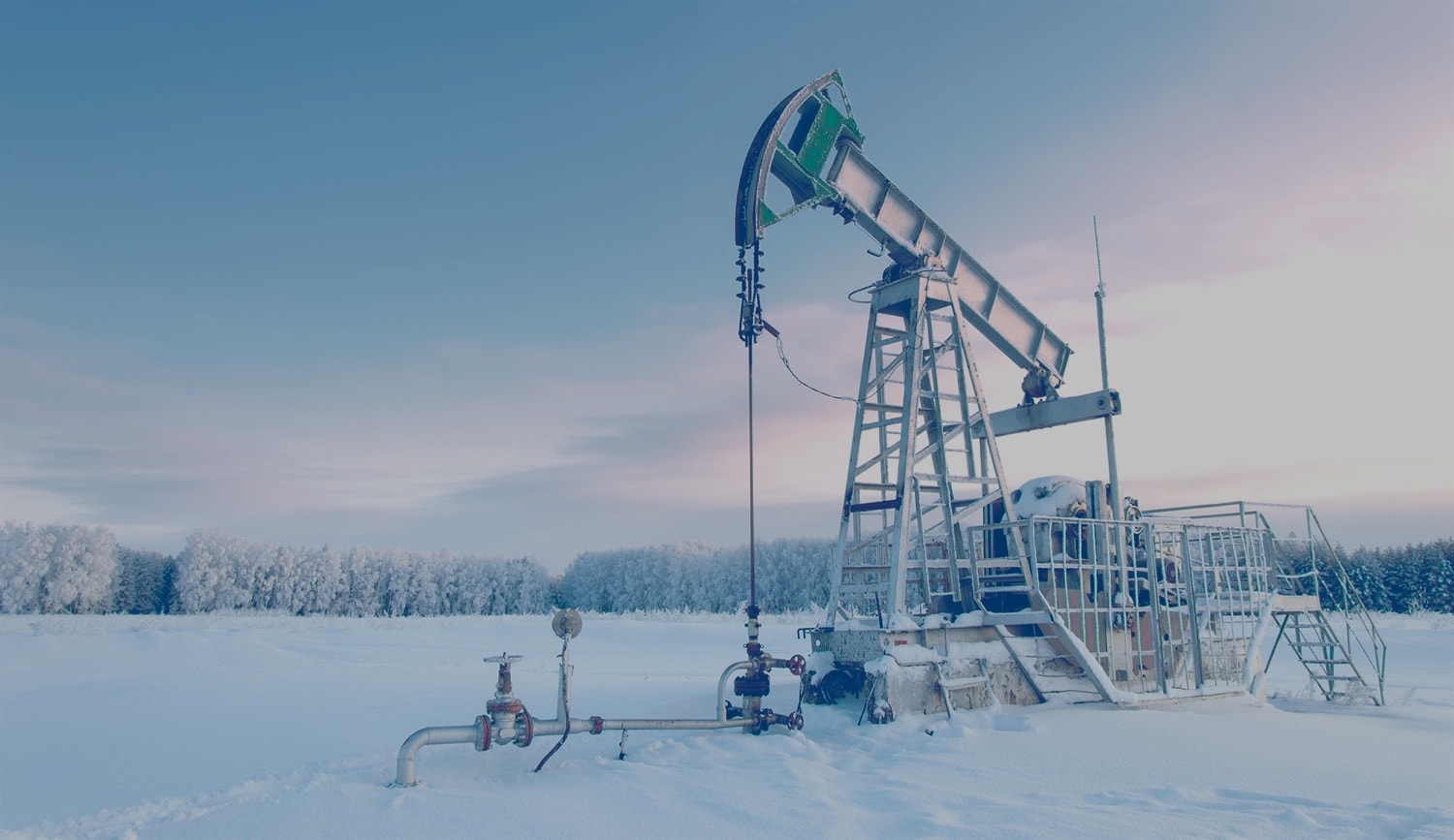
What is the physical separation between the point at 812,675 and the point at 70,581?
75839mm

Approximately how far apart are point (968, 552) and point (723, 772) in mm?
4854

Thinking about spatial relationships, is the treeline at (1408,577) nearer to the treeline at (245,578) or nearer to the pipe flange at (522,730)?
the pipe flange at (522,730)

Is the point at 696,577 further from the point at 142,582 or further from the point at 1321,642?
the point at 1321,642

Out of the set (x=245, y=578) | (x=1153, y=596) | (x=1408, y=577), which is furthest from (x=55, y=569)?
(x=1408, y=577)

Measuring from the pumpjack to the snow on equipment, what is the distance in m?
0.03

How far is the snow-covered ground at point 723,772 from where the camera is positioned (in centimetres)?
551

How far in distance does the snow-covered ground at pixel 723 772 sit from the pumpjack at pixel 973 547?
2.04 ft

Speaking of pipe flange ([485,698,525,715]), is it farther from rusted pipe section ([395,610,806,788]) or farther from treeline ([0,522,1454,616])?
treeline ([0,522,1454,616])

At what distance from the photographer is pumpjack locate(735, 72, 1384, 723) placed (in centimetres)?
977

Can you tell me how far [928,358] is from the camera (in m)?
11.2

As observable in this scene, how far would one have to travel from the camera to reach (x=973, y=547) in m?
10.2

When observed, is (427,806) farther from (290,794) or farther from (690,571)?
(690,571)

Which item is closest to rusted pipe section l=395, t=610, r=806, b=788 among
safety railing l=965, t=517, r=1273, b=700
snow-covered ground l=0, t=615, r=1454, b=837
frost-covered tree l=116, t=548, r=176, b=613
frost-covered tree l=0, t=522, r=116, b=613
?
snow-covered ground l=0, t=615, r=1454, b=837

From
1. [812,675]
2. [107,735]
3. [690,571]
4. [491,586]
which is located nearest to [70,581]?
[491,586]
